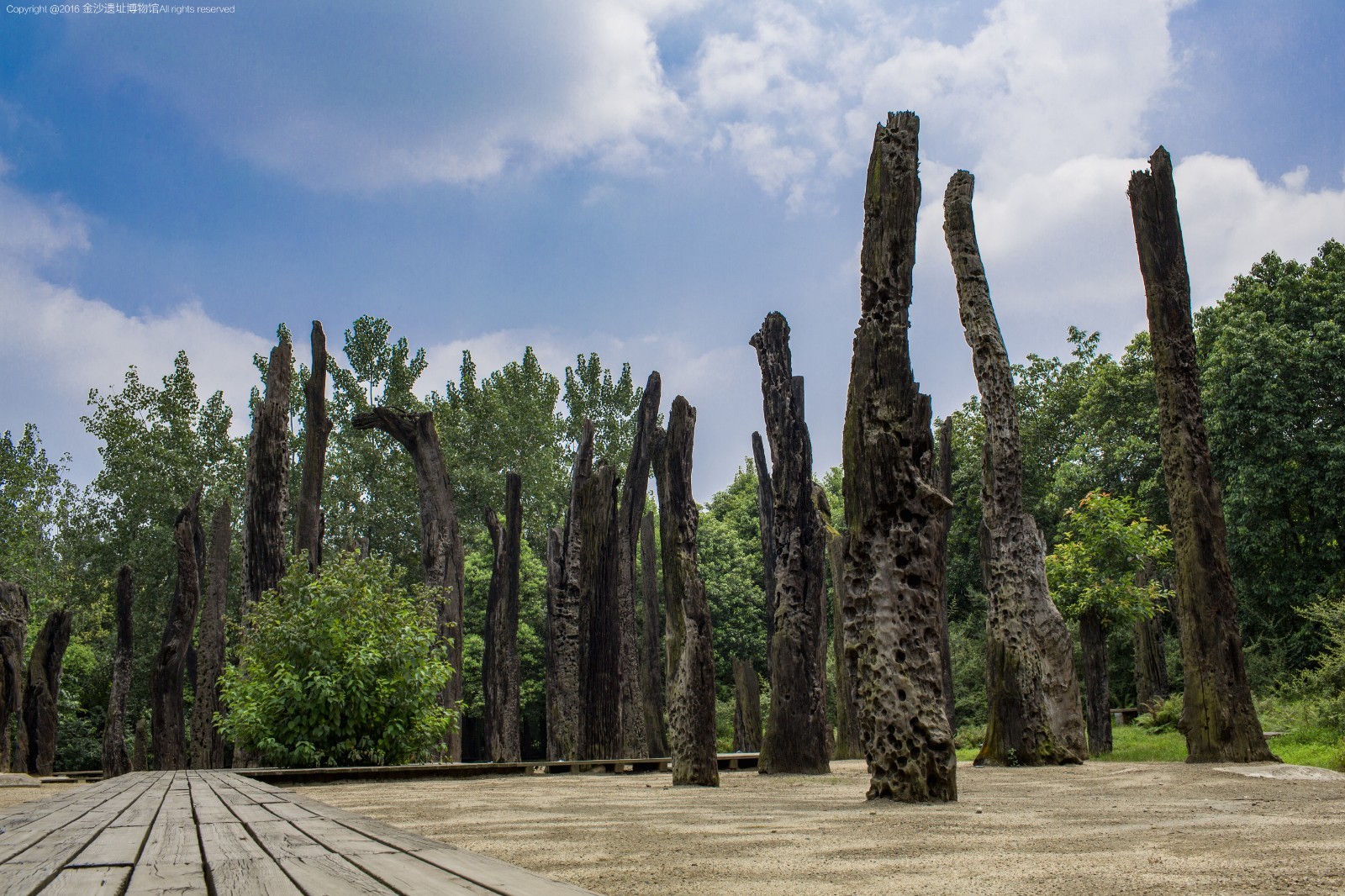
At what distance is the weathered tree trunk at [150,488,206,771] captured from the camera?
63.9ft

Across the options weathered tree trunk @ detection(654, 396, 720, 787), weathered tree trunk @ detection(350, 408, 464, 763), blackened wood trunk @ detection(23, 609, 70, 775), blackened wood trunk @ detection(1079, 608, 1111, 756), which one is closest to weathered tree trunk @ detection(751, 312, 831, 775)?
weathered tree trunk @ detection(654, 396, 720, 787)

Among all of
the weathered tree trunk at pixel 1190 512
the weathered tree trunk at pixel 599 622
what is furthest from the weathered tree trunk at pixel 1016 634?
the weathered tree trunk at pixel 599 622

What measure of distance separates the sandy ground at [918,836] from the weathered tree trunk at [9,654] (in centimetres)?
1144

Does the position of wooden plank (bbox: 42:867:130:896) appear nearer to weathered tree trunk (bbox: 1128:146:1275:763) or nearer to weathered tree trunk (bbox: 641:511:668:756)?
weathered tree trunk (bbox: 1128:146:1275:763)

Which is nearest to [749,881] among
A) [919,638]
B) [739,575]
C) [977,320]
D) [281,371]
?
[919,638]

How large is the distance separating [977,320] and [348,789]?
945cm

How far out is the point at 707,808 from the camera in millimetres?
6477

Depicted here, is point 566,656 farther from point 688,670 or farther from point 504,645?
point 688,670

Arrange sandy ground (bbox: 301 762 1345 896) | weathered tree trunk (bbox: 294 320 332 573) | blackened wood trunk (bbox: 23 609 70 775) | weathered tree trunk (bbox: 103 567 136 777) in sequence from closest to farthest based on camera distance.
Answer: sandy ground (bbox: 301 762 1345 896)
weathered tree trunk (bbox: 294 320 332 573)
blackened wood trunk (bbox: 23 609 70 775)
weathered tree trunk (bbox: 103 567 136 777)

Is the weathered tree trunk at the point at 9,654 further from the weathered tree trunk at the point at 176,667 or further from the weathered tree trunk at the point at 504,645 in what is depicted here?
the weathered tree trunk at the point at 504,645

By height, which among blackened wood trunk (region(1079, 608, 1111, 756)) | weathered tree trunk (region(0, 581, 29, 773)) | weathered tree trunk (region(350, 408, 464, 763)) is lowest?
blackened wood trunk (region(1079, 608, 1111, 756))

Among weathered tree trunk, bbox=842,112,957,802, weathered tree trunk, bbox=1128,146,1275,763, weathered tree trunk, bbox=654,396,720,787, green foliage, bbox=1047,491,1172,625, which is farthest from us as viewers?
green foliage, bbox=1047,491,1172,625

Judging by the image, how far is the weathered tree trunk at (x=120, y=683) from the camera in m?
21.9

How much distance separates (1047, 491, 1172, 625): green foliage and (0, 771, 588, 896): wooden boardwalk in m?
14.8
